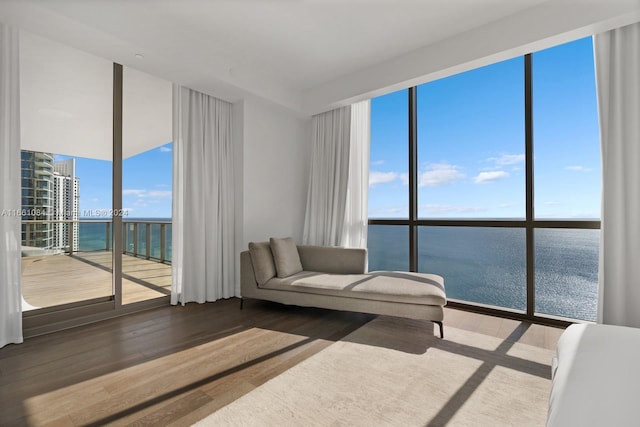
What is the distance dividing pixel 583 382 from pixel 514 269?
2661 millimetres

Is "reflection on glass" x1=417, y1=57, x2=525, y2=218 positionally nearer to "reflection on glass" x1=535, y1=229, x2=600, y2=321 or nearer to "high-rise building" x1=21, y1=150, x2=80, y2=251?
"reflection on glass" x1=535, y1=229, x2=600, y2=321

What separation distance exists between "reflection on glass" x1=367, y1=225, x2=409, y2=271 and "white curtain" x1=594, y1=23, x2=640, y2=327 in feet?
6.23

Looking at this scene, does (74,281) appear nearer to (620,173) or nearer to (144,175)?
(144,175)

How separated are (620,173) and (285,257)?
3.19m

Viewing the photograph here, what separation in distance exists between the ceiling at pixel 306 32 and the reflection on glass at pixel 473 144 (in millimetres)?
649

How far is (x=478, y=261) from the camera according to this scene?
353cm

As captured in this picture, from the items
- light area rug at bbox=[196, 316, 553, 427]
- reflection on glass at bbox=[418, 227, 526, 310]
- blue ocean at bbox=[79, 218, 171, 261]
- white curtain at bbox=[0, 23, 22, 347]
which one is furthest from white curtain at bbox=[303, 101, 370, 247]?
white curtain at bbox=[0, 23, 22, 347]

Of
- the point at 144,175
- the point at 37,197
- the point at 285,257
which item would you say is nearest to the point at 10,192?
the point at 37,197

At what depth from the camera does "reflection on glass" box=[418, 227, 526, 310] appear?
10.4ft

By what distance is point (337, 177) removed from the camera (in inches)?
169

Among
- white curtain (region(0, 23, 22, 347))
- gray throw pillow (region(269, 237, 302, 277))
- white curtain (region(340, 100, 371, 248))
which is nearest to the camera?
white curtain (region(0, 23, 22, 347))

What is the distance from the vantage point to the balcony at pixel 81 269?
2.68 m

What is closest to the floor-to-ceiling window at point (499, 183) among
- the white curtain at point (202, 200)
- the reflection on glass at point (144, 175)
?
the white curtain at point (202, 200)

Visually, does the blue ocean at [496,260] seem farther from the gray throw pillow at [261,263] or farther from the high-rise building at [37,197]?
the gray throw pillow at [261,263]
